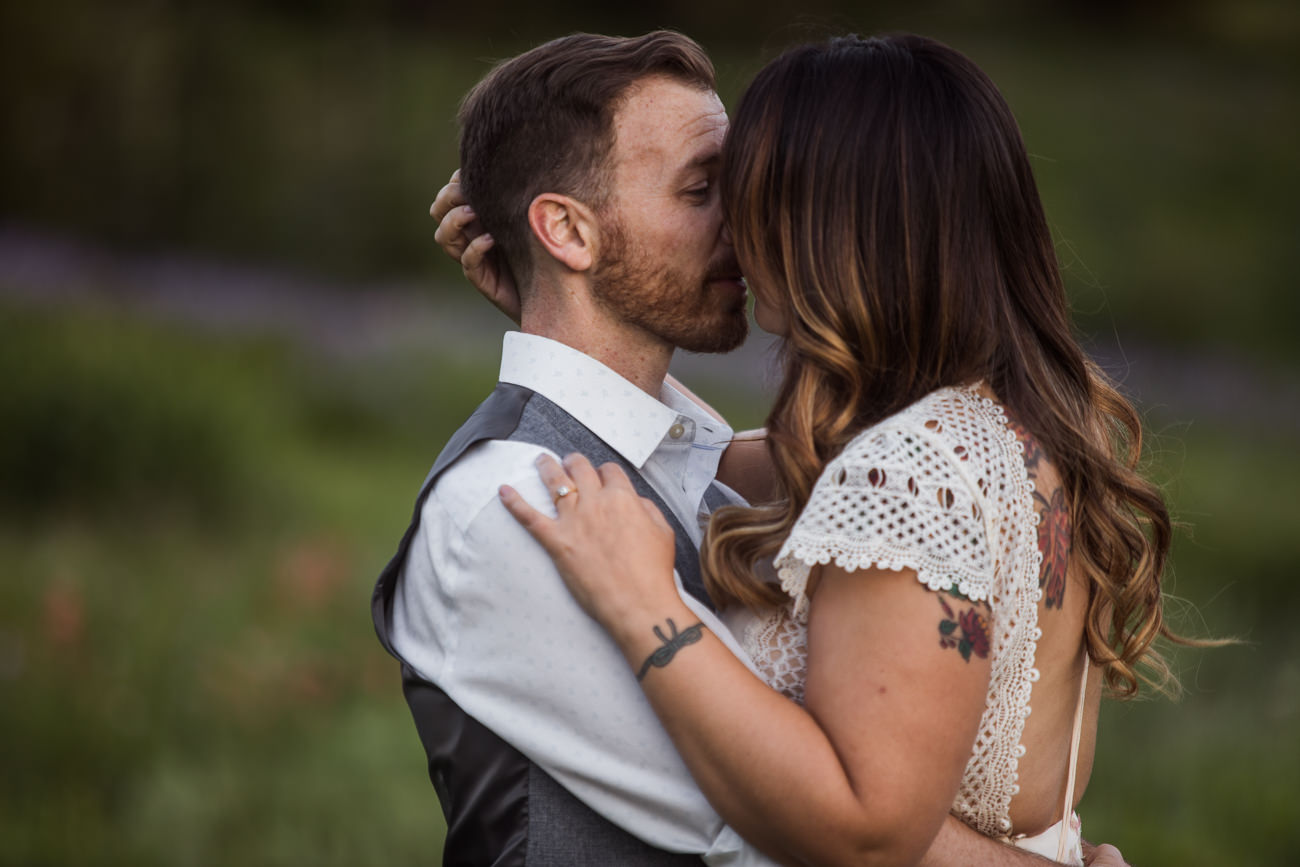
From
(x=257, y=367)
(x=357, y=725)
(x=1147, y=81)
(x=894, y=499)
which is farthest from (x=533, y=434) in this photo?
(x=1147, y=81)

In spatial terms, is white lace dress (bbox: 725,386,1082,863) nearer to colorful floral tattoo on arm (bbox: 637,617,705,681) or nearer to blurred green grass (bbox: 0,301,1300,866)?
colorful floral tattoo on arm (bbox: 637,617,705,681)

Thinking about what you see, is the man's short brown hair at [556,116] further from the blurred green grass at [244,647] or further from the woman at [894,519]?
the blurred green grass at [244,647]

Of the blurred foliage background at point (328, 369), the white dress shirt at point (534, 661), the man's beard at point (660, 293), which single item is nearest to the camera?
the white dress shirt at point (534, 661)

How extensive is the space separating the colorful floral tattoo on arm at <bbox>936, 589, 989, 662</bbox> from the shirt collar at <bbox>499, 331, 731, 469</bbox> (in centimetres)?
70

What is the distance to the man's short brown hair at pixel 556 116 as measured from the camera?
2418mm

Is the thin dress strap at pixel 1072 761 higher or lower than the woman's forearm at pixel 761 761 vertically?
lower

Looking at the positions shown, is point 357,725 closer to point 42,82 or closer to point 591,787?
point 591,787

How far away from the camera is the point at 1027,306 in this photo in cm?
206

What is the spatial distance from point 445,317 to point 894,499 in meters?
9.39

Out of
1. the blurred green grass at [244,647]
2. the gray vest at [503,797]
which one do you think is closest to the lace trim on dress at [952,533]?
the gray vest at [503,797]

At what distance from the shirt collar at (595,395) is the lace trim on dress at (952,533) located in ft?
1.50

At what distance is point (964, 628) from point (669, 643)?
429mm

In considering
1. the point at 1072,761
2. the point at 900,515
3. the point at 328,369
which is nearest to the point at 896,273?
the point at 900,515

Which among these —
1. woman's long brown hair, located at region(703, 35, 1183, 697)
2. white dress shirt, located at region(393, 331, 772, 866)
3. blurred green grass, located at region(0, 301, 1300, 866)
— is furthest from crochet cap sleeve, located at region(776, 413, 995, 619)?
blurred green grass, located at region(0, 301, 1300, 866)
